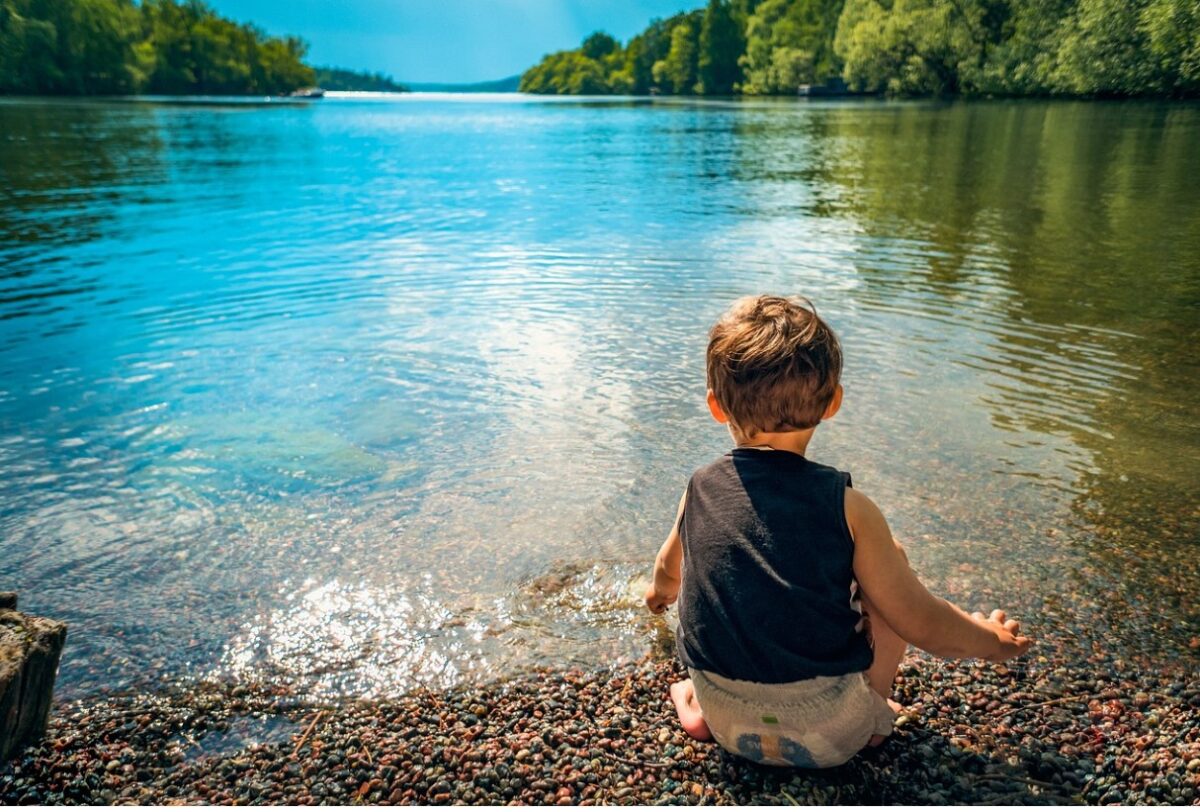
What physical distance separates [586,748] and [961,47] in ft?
283

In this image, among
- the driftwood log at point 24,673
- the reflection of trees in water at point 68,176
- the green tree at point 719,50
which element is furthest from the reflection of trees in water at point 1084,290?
the green tree at point 719,50

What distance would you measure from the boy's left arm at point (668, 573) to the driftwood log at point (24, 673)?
2415 millimetres

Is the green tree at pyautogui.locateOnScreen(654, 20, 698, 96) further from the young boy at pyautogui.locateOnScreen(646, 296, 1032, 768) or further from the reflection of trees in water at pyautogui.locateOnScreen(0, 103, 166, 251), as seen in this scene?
the young boy at pyautogui.locateOnScreen(646, 296, 1032, 768)

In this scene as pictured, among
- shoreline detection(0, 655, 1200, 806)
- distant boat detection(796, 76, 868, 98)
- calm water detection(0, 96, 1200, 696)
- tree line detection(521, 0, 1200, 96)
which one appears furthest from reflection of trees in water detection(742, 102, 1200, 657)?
distant boat detection(796, 76, 868, 98)

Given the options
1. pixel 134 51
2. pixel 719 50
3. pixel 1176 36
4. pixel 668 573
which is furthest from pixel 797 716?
pixel 719 50

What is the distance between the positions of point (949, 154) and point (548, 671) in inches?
1123

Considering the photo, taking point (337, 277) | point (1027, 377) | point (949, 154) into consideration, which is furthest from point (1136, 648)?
point (949, 154)

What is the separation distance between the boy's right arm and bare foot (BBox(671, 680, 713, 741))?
81 centimetres

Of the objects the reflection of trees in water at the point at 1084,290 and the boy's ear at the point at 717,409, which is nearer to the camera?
the boy's ear at the point at 717,409

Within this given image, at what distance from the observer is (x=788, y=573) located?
2.64 meters

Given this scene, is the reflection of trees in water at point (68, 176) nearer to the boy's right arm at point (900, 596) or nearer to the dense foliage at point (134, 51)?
the boy's right arm at point (900, 596)

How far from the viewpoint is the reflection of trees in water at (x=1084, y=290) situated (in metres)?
5.29

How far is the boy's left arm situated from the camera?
10.3 feet

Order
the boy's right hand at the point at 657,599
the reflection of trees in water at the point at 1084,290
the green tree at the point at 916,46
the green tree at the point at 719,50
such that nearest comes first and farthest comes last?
the boy's right hand at the point at 657,599
the reflection of trees in water at the point at 1084,290
the green tree at the point at 916,46
the green tree at the point at 719,50
